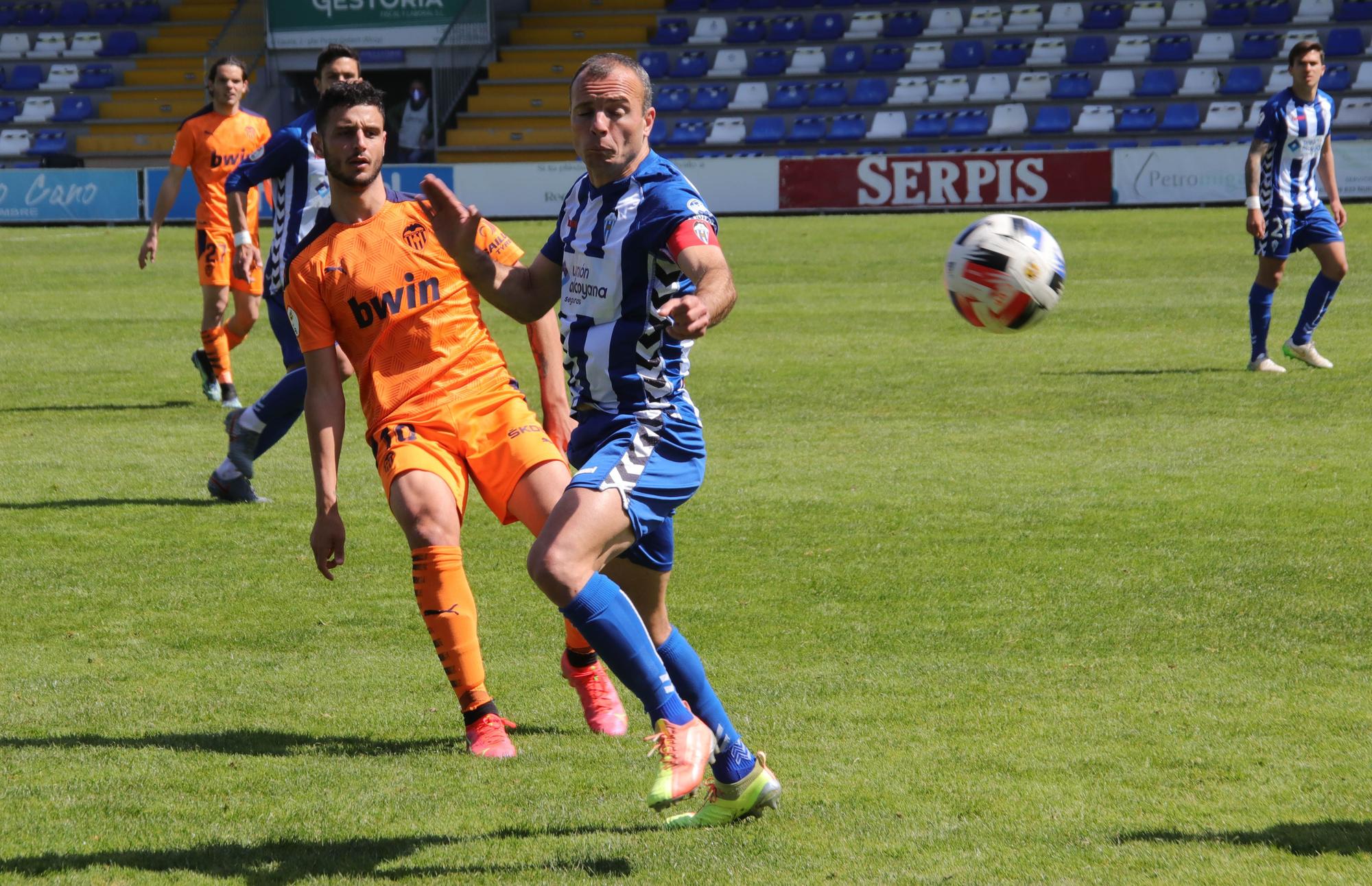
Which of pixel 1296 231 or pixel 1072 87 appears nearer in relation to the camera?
pixel 1296 231

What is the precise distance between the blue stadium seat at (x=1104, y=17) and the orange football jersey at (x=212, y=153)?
26420 mm

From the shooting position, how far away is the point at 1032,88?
32594 millimetres

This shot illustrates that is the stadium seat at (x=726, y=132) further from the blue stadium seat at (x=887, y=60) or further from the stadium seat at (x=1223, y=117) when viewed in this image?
the stadium seat at (x=1223, y=117)

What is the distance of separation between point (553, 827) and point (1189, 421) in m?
7.27

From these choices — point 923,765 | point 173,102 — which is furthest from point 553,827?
point 173,102

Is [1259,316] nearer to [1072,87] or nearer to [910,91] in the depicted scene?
[1072,87]

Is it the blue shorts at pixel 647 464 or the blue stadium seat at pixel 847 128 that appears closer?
the blue shorts at pixel 647 464

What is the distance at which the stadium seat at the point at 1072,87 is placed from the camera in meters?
32.4

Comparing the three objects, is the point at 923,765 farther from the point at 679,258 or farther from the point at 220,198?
the point at 220,198

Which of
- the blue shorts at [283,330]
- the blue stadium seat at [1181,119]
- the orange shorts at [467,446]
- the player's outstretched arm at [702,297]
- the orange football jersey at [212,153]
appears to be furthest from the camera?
the blue stadium seat at [1181,119]

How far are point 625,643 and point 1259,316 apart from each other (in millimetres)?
9370

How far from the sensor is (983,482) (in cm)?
850

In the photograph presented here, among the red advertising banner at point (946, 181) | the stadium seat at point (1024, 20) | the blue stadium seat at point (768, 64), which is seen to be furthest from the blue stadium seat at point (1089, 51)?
the red advertising banner at point (946, 181)

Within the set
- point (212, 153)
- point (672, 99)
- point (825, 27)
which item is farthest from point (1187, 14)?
point (212, 153)
